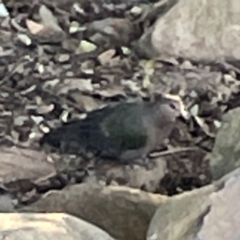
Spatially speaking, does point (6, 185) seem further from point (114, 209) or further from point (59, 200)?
point (114, 209)

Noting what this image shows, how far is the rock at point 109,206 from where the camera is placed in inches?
68.2

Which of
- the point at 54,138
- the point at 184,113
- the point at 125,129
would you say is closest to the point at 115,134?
the point at 125,129

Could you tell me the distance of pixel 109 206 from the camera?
5.86 ft

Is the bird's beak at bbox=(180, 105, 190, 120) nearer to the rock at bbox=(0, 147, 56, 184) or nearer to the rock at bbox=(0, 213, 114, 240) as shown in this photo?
the rock at bbox=(0, 147, 56, 184)

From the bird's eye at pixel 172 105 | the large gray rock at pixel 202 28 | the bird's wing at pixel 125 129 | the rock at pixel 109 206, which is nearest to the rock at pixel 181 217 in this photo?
the rock at pixel 109 206

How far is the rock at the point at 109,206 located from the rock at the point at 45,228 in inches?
8.8

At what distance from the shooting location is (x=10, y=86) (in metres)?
2.25

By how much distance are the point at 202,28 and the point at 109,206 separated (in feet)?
2.31

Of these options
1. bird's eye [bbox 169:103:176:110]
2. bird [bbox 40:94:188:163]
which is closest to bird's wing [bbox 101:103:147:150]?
bird [bbox 40:94:188:163]

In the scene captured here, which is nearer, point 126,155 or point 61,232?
point 61,232

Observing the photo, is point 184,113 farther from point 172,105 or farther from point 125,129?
point 125,129

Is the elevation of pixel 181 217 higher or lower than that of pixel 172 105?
higher

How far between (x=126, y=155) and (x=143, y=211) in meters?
0.28

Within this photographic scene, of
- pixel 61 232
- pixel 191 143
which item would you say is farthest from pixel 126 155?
pixel 61 232
